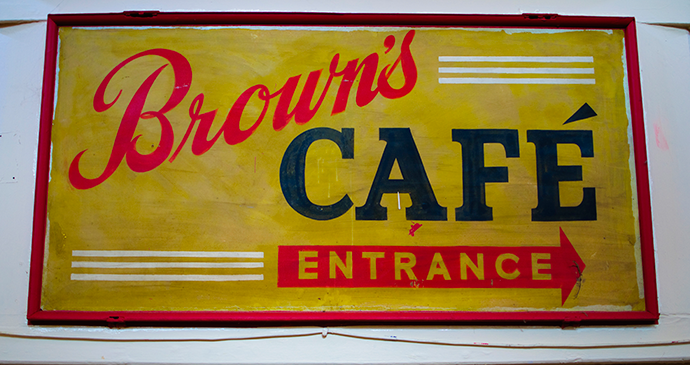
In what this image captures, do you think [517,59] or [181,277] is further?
[517,59]

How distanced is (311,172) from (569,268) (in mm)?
1321

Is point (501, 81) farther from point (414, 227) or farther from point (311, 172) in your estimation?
point (311, 172)

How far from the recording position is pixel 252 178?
1.76 meters

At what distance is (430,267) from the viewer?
1.72 meters

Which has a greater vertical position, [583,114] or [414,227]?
[583,114]

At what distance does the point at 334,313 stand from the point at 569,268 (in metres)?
1.14

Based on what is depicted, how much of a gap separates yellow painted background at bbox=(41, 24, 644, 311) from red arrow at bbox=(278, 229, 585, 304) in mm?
42

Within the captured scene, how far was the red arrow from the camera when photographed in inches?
67.5

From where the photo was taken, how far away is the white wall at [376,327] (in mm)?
1665

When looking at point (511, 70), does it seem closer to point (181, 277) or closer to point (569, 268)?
point (569, 268)

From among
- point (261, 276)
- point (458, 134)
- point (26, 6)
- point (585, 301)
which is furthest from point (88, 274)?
point (585, 301)

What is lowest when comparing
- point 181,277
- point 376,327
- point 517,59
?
point 376,327

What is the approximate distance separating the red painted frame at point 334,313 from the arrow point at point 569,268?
0.11 m

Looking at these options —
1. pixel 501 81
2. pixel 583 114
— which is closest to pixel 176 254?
pixel 501 81
